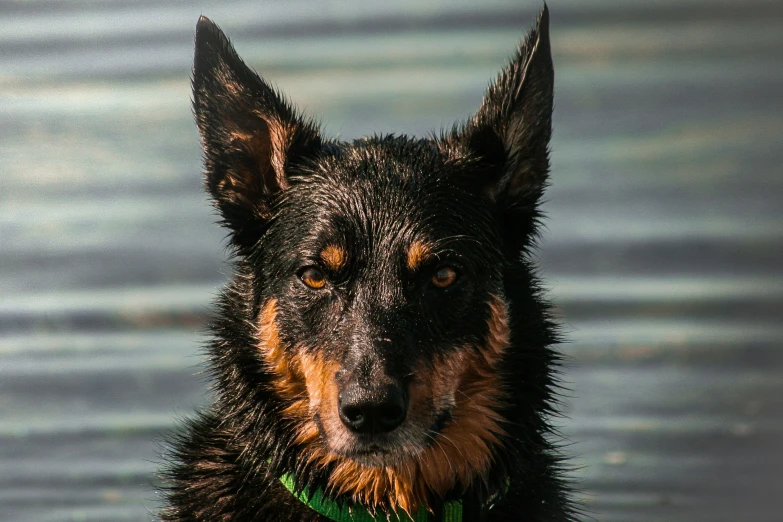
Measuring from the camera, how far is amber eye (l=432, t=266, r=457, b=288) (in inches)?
191

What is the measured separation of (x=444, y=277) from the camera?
16.0 ft

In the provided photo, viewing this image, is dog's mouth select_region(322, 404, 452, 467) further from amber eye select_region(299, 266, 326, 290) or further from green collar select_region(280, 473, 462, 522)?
amber eye select_region(299, 266, 326, 290)

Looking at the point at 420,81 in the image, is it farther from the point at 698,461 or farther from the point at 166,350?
the point at 698,461

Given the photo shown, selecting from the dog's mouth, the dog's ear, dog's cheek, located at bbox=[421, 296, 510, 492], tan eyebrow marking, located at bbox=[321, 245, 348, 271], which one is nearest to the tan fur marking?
dog's cheek, located at bbox=[421, 296, 510, 492]

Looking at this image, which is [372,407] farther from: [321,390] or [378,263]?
[378,263]

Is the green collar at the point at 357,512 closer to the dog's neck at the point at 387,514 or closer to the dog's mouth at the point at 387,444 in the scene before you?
the dog's neck at the point at 387,514

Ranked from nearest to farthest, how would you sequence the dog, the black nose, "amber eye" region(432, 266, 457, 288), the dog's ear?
the black nose
the dog
"amber eye" region(432, 266, 457, 288)
the dog's ear

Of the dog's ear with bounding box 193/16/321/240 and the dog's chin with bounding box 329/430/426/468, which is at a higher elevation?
the dog's ear with bounding box 193/16/321/240

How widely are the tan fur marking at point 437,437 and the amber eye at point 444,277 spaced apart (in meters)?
0.23

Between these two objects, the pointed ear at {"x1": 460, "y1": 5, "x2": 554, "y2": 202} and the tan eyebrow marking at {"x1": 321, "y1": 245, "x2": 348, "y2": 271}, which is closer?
the tan eyebrow marking at {"x1": 321, "y1": 245, "x2": 348, "y2": 271}

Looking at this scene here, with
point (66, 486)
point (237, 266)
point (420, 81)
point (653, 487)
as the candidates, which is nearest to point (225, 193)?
point (237, 266)

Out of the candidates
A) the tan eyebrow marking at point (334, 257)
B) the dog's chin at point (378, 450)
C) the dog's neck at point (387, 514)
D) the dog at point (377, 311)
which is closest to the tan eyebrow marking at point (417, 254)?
the dog at point (377, 311)

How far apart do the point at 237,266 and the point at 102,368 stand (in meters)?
3.14

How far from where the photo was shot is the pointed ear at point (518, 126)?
502 centimetres
